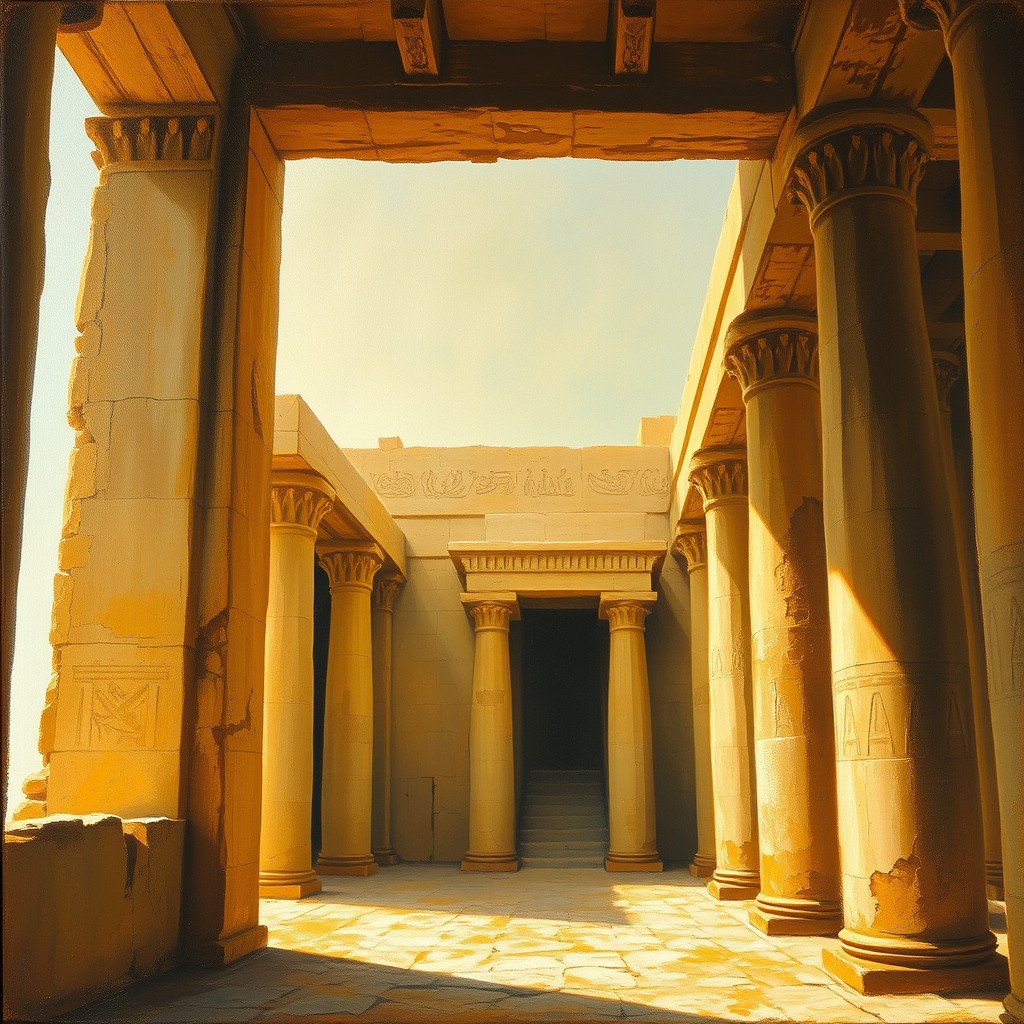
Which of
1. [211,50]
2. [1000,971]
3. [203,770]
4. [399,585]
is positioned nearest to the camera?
[1000,971]

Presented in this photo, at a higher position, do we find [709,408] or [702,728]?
[709,408]

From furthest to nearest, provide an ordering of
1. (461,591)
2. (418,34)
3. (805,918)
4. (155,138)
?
(461,591), (805,918), (155,138), (418,34)

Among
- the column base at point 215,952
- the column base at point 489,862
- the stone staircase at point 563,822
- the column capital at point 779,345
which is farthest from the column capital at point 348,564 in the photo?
the column base at point 215,952

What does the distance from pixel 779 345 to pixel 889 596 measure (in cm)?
501

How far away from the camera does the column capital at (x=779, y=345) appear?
12.5 meters

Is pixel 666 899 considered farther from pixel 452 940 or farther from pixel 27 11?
pixel 27 11

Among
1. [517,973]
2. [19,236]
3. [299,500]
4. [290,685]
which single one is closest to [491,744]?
[290,685]

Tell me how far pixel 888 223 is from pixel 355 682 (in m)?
14.1

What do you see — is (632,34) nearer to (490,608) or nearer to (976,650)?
(976,650)

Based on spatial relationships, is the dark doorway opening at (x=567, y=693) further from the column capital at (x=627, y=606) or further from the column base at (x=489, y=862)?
the column base at (x=489, y=862)

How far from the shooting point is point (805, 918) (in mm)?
11008

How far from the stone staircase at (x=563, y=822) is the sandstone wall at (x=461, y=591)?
1.42 meters

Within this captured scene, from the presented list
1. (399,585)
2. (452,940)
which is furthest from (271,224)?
(399,585)

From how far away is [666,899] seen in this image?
15.4m
